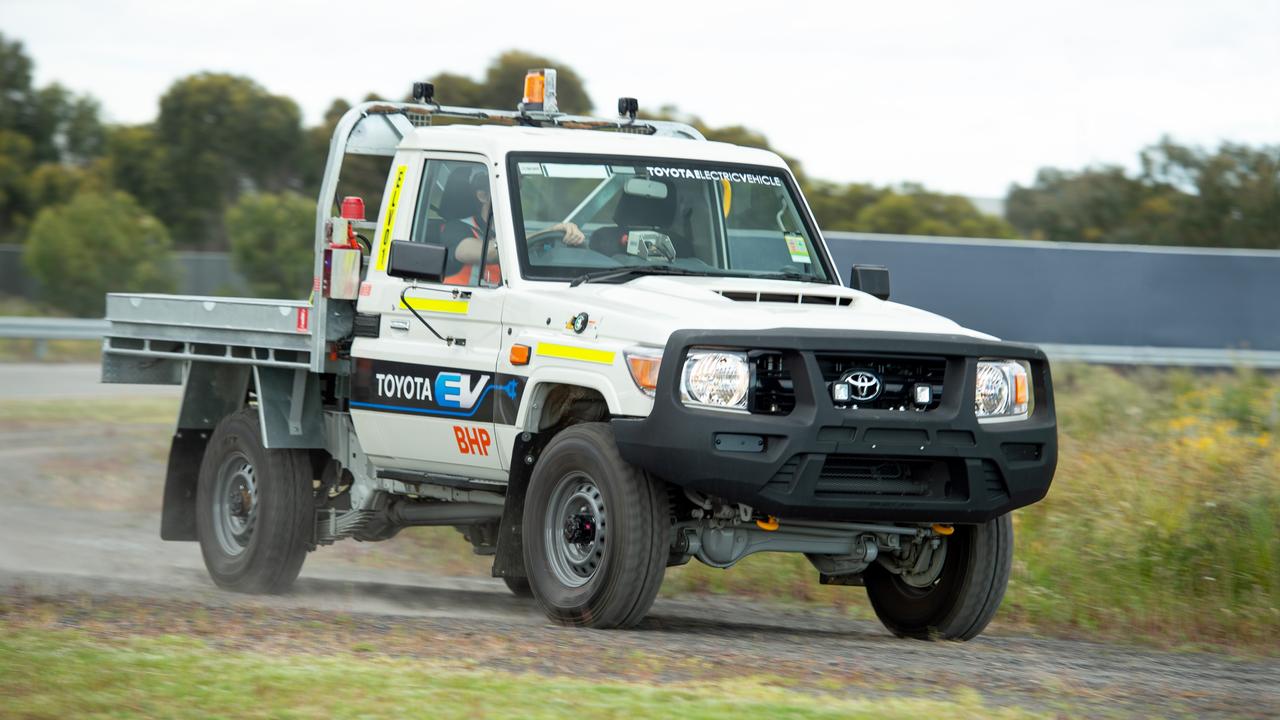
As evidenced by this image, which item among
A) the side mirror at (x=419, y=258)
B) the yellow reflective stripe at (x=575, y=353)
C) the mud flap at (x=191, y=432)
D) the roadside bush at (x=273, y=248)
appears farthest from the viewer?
the roadside bush at (x=273, y=248)

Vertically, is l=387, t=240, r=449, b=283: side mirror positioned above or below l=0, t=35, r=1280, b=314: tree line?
below

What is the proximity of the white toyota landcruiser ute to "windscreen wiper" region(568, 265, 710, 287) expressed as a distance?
0.03 m

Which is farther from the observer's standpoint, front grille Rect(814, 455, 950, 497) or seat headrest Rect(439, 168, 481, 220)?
seat headrest Rect(439, 168, 481, 220)

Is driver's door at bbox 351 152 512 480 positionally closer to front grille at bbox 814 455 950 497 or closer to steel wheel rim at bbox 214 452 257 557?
steel wheel rim at bbox 214 452 257 557

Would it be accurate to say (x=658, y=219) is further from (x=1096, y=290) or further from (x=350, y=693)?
(x=1096, y=290)

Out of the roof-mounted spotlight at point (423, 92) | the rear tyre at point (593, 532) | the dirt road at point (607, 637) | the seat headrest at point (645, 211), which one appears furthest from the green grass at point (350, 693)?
the roof-mounted spotlight at point (423, 92)

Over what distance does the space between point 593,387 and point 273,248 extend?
30.7 metres

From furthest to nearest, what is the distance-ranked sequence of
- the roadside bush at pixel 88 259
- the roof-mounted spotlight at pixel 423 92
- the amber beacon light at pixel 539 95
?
the roadside bush at pixel 88 259
the amber beacon light at pixel 539 95
the roof-mounted spotlight at pixel 423 92

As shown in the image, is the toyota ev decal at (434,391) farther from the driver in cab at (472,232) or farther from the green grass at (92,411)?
the green grass at (92,411)

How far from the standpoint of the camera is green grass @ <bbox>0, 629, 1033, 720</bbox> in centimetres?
560

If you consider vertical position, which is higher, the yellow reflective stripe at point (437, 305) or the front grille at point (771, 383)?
the yellow reflective stripe at point (437, 305)

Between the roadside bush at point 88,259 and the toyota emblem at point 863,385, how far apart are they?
2937cm

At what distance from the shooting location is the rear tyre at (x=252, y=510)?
9.93 meters

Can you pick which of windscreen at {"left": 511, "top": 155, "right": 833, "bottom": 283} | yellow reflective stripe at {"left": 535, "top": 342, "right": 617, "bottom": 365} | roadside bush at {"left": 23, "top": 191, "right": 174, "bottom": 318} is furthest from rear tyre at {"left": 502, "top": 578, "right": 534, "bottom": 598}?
roadside bush at {"left": 23, "top": 191, "right": 174, "bottom": 318}
